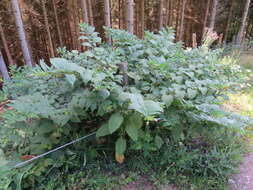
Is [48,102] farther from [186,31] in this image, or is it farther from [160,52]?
[186,31]

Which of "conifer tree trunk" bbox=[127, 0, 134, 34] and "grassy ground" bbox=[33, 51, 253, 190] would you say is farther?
"conifer tree trunk" bbox=[127, 0, 134, 34]

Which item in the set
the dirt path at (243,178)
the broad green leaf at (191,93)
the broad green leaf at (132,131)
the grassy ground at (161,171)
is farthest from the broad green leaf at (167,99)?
the dirt path at (243,178)

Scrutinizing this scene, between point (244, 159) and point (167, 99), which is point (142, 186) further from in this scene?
point (244, 159)

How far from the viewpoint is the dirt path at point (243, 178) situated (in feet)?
4.50

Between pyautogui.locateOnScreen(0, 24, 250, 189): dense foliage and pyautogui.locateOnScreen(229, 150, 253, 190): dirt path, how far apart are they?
505 mm

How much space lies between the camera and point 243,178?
1.44 meters

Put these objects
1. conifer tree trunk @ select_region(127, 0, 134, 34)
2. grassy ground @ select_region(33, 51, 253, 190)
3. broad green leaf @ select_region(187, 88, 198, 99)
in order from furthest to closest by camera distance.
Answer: conifer tree trunk @ select_region(127, 0, 134, 34) → grassy ground @ select_region(33, 51, 253, 190) → broad green leaf @ select_region(187, 88, 198, 99)

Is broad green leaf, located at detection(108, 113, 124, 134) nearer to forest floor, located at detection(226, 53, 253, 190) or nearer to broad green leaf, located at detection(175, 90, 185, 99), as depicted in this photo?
broad green leaf, located at detection(175, 90, 185, 99)

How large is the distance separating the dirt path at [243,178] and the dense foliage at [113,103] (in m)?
0.51

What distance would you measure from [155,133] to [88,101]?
0.74m

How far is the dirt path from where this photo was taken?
1373mm

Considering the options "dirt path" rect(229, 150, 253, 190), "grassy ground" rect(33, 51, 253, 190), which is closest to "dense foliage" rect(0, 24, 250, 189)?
"grassy ground" rect(33, 51, 253, 190)

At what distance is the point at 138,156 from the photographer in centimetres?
158

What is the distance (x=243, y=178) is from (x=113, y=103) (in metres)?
1.34
